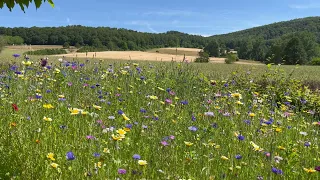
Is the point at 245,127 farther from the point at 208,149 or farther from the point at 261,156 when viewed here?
the point at 208,149

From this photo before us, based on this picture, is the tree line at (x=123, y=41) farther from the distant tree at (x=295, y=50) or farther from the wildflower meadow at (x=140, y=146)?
the wildflower meadow at (x=140, y=146)

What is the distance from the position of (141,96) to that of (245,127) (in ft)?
6.56

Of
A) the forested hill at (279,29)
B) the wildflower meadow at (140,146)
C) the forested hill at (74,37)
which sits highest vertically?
the forested hill at (279,29)

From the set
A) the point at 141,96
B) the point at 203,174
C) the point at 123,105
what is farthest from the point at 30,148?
the point at 141,96

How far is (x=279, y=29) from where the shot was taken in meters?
165

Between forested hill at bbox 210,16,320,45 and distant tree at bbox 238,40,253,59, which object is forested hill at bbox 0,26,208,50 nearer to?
distant tree at bbox 238,40,253,59

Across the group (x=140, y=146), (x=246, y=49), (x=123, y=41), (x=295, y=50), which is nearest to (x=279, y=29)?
(x=246, y=49)

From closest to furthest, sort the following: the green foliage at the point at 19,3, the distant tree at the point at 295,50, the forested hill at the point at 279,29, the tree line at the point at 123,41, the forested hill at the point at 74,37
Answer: the green foliage at the point at 19,3 → the tree line at the point at 123,41 → the forested hill at the point at 74,37 → the distant tree at the point at 295,50 → the forested hill at the point at 279,29

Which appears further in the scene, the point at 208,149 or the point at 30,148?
the point at 208,149

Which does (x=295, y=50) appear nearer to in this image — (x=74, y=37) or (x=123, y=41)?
(x=123, y=41)

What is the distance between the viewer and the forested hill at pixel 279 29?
147375 millimetres

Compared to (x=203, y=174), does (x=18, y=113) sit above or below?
above

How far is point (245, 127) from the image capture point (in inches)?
161

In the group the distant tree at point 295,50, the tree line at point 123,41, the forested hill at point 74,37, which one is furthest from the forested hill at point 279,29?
the forested hill at point 74,37
